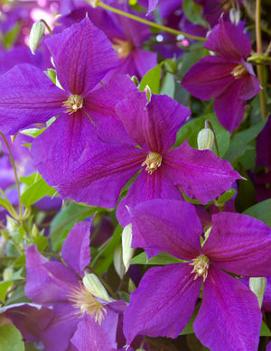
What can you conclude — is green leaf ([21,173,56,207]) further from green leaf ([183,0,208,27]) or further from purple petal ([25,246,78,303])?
green leaf ([183,0,208,27])

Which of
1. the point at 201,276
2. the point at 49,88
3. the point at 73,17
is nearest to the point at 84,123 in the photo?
the point at 49,88

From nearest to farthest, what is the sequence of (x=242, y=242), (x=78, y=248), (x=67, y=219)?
(x=242, y=242)
(x=78, y=248)
(x=67, y=219)

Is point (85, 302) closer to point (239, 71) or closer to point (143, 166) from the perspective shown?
point (143, 166)

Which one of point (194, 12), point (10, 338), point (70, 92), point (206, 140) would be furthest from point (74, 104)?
point (194, 12)

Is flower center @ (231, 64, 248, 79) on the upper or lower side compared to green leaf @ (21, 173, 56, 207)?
upper

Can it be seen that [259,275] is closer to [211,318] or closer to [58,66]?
[211,318]

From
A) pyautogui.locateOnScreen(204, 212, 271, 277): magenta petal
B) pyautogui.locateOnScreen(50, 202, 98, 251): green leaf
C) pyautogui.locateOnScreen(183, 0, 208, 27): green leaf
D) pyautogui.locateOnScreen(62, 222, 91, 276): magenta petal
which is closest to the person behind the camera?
pyautogui.locateOnScreen(204, 212, 271, 277): magenta petal

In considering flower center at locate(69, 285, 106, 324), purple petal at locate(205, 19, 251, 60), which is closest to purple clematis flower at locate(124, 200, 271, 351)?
flower center at locate(69, 285, 106, 324)
